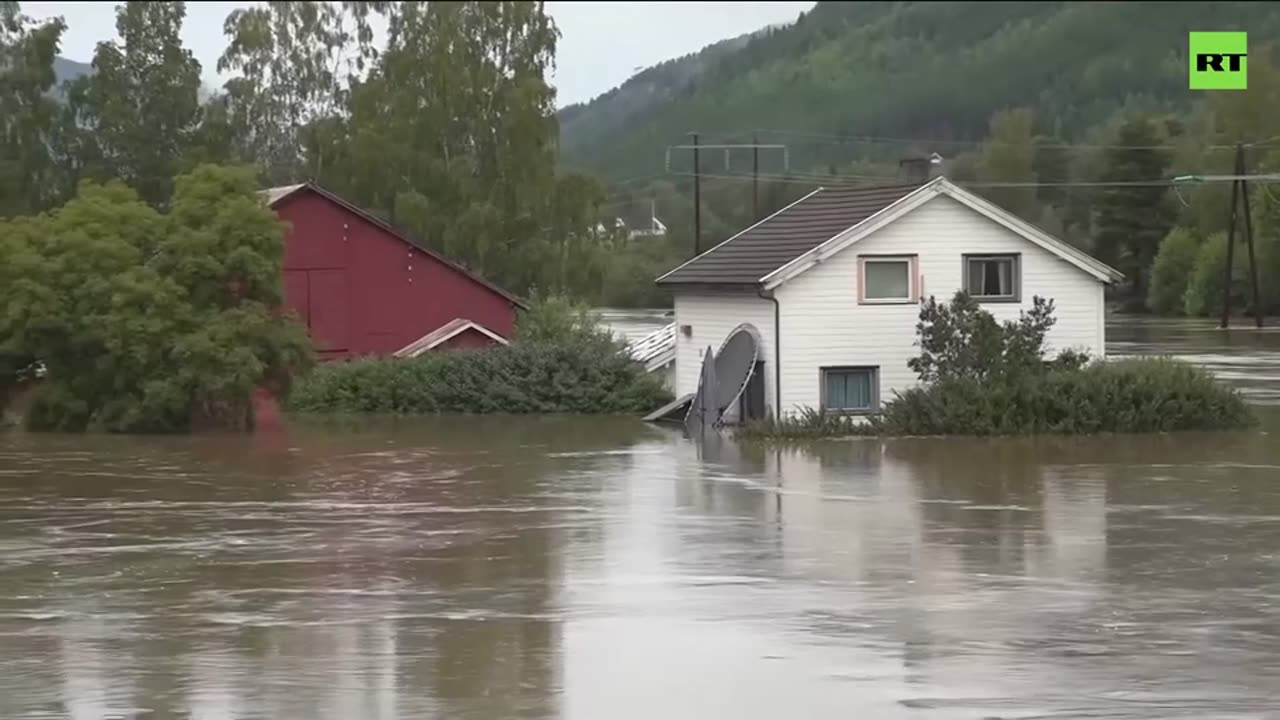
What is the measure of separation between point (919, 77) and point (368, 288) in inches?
2826

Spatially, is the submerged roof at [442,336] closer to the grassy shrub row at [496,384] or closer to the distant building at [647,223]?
the grassy shrub row at [496,384]

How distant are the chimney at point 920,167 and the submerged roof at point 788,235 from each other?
40.3 inches

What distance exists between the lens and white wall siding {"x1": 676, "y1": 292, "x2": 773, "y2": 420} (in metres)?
36.9

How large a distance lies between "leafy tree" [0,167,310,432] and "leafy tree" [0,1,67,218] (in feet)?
102

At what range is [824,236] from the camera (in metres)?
37.5

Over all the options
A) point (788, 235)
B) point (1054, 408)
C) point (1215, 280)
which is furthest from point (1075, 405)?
point (1215, 280)

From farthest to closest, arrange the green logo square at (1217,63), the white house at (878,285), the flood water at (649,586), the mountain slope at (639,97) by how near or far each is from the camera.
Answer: the mountain slope at (639,97) → the green logo square at (1217,63) → the white house at (878,285) → the flood water at (649,586)

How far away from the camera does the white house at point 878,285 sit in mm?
36719

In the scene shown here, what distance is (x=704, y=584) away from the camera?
17.8 metres

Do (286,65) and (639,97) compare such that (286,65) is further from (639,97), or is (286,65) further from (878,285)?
(639,97)

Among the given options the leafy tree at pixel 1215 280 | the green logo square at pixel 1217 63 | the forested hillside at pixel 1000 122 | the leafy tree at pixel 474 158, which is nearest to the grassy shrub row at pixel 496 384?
the leafy tree at pixel 474 158

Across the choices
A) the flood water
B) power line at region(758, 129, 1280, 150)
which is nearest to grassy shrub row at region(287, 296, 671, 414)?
the flood water

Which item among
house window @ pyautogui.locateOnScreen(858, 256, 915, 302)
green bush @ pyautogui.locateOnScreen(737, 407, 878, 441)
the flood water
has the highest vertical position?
house window @ pyautogui.locateOnScreen(858, 256, 915, 302)

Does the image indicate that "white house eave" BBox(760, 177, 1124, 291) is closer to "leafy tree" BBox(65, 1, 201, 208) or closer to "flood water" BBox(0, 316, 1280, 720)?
"flood water" BBox(0, 316, 1280, 720)
